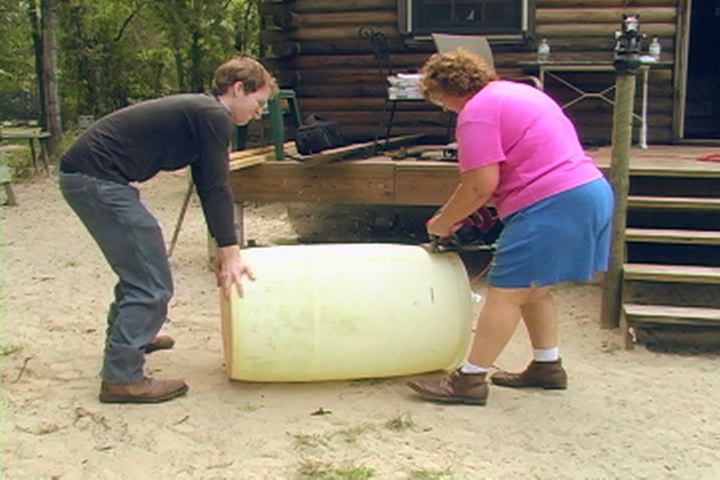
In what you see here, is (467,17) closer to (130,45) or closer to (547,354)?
(547,354)

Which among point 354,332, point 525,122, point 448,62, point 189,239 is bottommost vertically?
point 189,239

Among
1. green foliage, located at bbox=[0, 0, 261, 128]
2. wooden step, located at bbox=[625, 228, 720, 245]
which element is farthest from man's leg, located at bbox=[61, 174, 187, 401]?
green foliage, located at bbox=[0, 0, 261, 128]

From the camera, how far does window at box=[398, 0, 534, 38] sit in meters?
7.66

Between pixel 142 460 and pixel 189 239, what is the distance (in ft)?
14.5

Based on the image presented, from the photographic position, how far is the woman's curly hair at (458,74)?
11.4ft

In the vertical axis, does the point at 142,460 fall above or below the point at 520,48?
below

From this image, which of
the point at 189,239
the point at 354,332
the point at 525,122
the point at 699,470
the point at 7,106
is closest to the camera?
the point at 699,470

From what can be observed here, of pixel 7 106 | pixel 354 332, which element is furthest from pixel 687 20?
pixel 7 106

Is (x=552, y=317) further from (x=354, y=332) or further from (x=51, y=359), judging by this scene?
(x=51, y=359)

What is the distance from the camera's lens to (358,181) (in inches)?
239

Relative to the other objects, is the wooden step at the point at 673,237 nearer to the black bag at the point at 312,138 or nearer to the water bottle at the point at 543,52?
the black bag at the point at 312,138

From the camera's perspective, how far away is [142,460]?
10.2 ft

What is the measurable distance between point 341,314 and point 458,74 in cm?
106

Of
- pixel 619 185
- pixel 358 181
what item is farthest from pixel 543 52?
pixel 619 185
